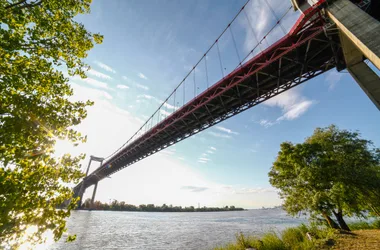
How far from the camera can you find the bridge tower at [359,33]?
18.4ft

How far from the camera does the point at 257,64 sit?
40.6 ft

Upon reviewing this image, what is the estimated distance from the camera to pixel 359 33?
5996mm

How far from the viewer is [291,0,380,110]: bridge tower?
5.62 m

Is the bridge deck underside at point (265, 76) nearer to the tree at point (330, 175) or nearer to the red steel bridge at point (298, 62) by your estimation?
the red steel bridge at point (298, 62)

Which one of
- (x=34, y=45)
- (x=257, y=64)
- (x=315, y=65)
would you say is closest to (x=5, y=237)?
(x=34, y=45)

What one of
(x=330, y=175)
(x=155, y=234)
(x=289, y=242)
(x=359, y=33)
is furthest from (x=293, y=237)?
(x=155, y=234)

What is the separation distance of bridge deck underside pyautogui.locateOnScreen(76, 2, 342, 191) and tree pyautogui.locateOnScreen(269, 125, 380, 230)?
541 cm

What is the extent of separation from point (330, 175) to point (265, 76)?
8715 millimetres

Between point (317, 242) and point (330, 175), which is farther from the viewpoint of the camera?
point (330, 175)

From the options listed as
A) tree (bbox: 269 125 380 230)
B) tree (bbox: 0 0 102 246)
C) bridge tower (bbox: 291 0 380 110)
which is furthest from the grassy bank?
tree (bbox: 0 0 102 246)

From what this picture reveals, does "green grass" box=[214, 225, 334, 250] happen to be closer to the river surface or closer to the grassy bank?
the grassy bank

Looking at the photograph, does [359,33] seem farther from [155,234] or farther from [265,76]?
[155,234]

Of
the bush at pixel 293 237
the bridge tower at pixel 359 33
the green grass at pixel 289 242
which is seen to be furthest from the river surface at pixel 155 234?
the bridge tower at pixel 359 33

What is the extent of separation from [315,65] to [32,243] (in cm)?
1722
